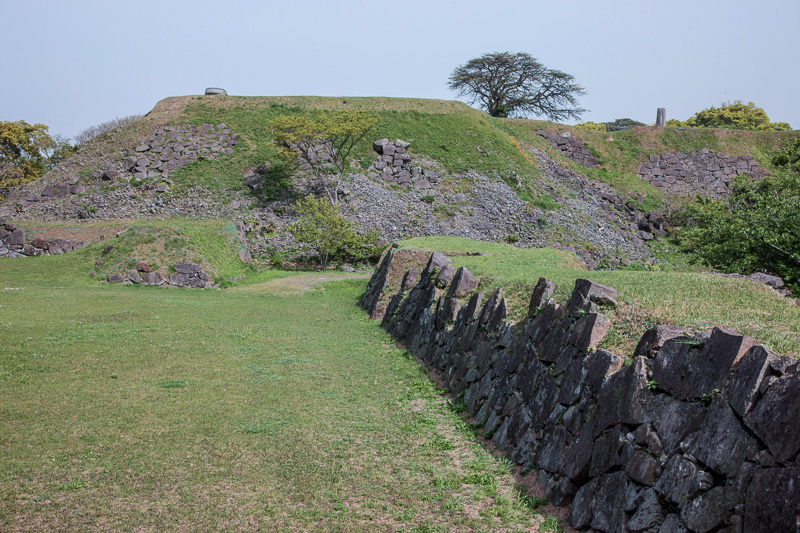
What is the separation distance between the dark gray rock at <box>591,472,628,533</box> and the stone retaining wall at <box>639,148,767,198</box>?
2228 inches

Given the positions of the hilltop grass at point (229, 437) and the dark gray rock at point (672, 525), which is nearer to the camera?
the dark gray rock at point (672, 525)

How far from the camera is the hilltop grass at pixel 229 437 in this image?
7656 millimetres

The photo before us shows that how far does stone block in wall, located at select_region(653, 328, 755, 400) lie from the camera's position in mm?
6004

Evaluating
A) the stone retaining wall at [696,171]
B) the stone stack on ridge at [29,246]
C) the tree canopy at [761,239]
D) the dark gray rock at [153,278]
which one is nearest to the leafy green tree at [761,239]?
the tree canopy at [761,239]

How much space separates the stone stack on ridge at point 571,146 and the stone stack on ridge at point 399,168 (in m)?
16.8

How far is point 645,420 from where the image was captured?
6742 mm

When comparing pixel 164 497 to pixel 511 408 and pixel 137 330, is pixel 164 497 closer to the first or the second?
pixel 511 408

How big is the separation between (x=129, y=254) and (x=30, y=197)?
61.3 feet

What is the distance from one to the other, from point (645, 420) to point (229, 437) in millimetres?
6786

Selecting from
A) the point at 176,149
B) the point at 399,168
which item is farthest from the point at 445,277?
the point at 176,149

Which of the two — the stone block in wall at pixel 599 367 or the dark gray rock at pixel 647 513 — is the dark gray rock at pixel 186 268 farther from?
the dark gray rock at pixel 647 513

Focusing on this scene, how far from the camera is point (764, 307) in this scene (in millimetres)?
9195

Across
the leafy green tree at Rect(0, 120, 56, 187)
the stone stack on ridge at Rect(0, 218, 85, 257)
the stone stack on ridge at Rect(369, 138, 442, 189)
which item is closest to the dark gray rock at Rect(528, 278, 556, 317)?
the stone stack on ridge at Rect(0, 218, 85, 257)

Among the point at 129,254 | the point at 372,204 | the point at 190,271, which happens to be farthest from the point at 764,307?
the point at 372,204
